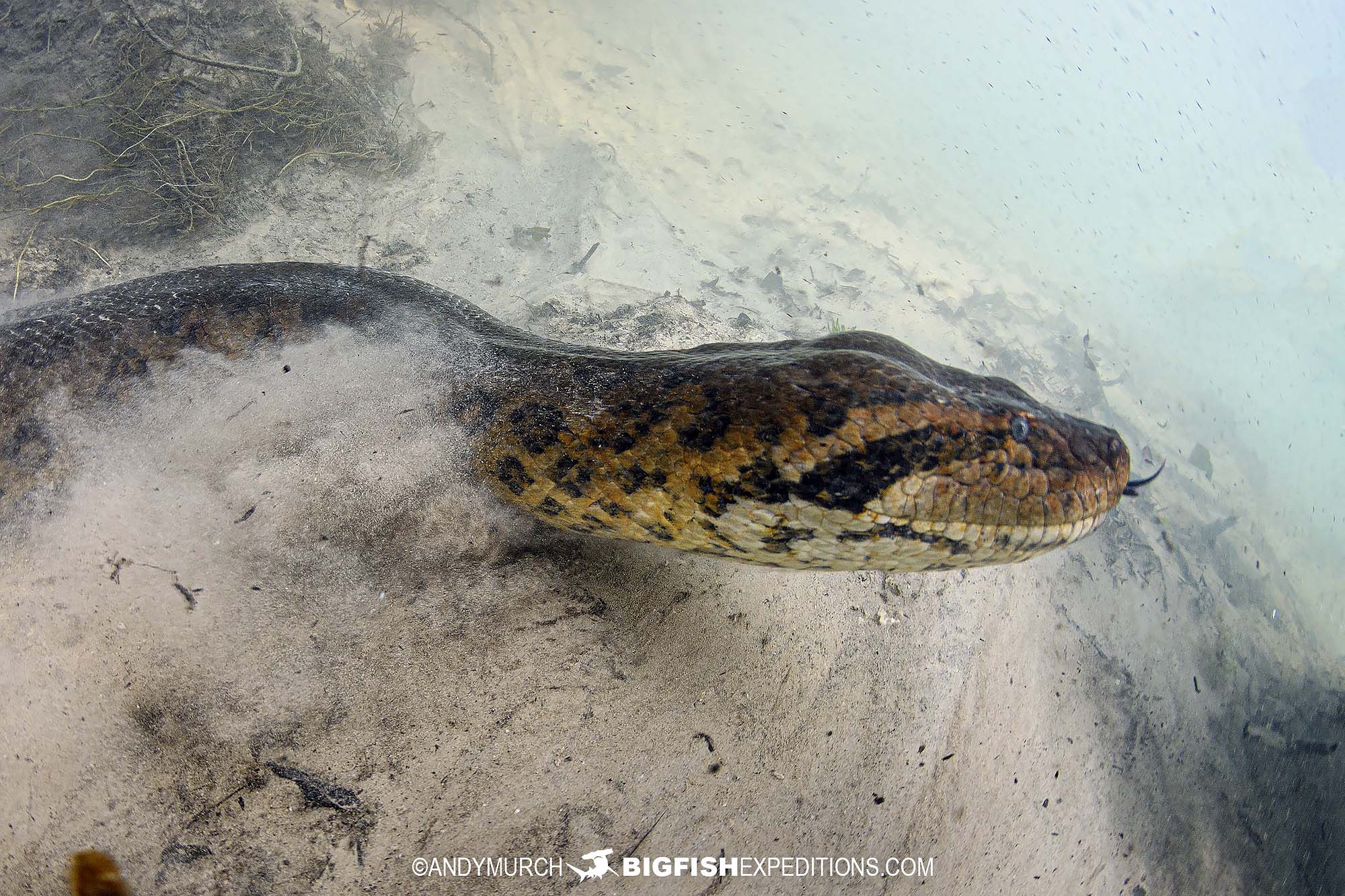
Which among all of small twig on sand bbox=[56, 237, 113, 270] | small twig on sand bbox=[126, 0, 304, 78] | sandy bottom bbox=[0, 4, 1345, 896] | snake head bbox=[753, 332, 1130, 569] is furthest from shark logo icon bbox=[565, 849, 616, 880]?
small twig on sand bbox=[126, 0, 304, 78]

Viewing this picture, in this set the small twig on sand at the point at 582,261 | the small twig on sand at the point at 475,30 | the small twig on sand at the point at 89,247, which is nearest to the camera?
the small twig on sand at the point at 89,247

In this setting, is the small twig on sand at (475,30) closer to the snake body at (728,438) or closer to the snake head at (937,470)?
the snake body at (728,438)

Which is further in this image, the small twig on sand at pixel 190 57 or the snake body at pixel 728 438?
the small twig on sand at pixel 190 57

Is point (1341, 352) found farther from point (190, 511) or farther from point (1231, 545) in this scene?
point (190, 511)

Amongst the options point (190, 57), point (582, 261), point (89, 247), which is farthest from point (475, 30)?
point (89, 247)

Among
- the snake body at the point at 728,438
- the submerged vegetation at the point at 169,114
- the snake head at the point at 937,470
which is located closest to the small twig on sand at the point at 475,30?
the submerged vegetation at the point at 169,114

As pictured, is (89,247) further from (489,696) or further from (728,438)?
(728,438)
